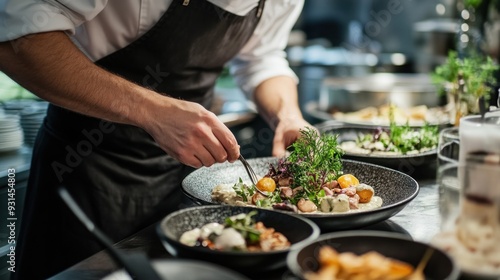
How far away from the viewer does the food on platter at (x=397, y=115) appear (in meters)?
2.91

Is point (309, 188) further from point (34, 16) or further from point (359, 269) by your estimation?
point (34, 16)

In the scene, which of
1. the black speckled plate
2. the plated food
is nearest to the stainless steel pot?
the plated food

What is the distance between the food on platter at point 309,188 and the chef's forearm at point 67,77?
358 millimetres

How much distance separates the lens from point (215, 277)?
3.66 ft

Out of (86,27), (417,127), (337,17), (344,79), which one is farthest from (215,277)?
(337,17)

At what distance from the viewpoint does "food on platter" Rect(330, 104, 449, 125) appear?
2912 millimetres

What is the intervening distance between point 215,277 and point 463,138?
0.70 meters

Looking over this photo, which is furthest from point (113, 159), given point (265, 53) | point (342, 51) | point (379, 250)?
point (342, 51)

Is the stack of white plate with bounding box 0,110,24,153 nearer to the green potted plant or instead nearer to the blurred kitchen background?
the blurred kitchen background

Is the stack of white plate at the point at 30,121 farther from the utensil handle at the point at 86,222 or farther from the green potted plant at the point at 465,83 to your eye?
the utensil handle at the point at 86,222

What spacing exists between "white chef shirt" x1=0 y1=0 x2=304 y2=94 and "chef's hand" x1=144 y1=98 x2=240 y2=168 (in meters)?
0.40

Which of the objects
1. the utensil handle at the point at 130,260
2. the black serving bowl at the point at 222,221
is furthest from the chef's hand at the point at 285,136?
the utensil handle at the point at 130,260

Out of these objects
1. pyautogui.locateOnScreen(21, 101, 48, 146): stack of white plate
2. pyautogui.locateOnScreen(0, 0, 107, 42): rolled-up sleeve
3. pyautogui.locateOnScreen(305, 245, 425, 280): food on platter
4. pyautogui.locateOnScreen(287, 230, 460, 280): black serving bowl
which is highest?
pyautogui.locateOnScreen(0, 0, 107, 42): rolled-up sleeve

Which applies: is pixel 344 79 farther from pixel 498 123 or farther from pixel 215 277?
pixel 215 277
